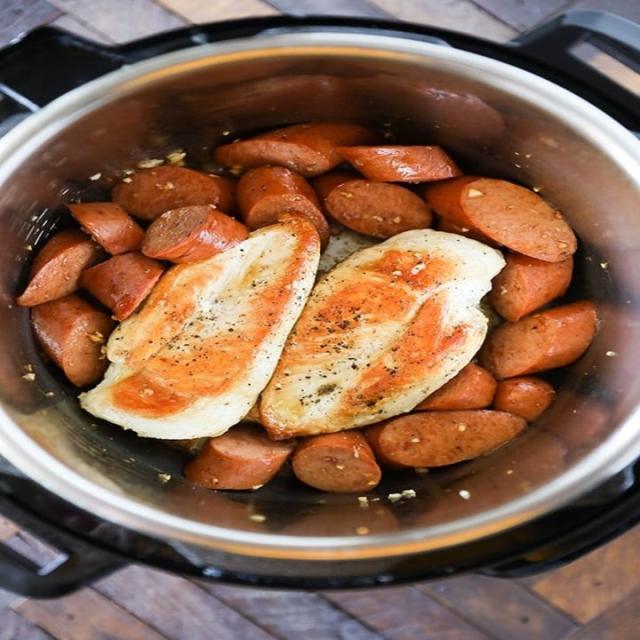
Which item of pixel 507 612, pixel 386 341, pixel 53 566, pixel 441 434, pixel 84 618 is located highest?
pixel 386 341

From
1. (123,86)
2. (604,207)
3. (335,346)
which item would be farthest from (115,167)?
(604,207)

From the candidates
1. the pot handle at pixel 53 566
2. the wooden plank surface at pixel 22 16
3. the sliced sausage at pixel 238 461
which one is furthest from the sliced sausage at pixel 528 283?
the wooden plank surface at pixel 22 16

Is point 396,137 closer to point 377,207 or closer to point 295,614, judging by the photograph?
point 377,207

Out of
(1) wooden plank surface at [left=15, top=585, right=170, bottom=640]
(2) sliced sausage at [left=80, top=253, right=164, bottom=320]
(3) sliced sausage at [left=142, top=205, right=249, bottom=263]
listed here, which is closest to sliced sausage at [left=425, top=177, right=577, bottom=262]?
(3) sliced sausage at [left=142, top=205, right=249, bottom=263]

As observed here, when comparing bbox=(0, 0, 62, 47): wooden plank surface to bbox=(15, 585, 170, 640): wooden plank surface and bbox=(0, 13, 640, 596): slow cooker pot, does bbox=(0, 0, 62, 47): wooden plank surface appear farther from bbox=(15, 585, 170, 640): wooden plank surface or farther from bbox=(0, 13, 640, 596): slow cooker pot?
bbox=(15, 585, 170, 640): wooden plank surface

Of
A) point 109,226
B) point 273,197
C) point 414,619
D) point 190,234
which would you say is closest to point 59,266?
point 109,226
